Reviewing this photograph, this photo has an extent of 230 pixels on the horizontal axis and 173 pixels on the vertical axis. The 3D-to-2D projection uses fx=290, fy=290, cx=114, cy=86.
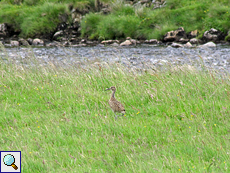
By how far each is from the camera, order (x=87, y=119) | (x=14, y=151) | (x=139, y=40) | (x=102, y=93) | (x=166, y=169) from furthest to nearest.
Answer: (x=139, y=40)
(x=102, y=93)
(x=87, y=119)
(x=14, y=151)
(x=166, y=169)

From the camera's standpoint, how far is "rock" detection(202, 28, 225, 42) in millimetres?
21984

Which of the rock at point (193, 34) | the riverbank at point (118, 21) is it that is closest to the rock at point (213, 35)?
the riverbank at point (118, 21)

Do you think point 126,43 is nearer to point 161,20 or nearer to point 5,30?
point 161,20

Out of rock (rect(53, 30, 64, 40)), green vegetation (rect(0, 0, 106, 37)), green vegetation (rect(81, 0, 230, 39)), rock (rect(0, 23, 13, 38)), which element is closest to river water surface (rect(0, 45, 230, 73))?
green vegetation (rect(81, 0, 230, 39))

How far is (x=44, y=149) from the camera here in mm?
4477

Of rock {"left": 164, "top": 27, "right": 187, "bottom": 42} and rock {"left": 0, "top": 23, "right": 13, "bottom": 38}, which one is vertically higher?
rock {"left": 0, "top": 23, "right": 13, "bottom": 38}

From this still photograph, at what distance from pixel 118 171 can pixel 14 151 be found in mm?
1537

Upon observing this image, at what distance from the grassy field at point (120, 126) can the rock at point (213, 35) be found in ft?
48.1

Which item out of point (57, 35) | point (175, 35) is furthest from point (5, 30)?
point (175, 35)

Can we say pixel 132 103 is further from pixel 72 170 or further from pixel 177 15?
pixel 177 15

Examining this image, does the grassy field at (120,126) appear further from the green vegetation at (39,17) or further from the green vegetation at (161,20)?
the green vegetation at (39,17)

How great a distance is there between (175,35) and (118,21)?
230 inches

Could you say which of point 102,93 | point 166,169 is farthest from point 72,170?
point 102,93

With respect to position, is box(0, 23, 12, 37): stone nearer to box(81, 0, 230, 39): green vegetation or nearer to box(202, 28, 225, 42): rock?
box(81, 0, 230, 39): green vegetation
